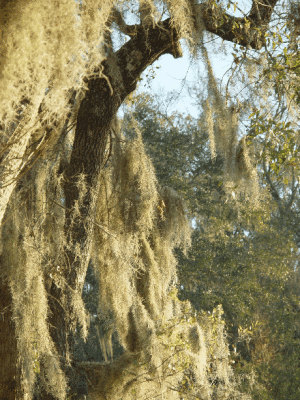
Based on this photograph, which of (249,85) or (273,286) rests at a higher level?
(249,85)

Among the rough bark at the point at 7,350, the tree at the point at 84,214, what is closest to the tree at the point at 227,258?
the tree at the point at 84,214

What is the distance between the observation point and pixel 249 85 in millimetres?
2699

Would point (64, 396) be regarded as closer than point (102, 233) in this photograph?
Yes

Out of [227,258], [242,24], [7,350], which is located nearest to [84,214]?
[7,350]

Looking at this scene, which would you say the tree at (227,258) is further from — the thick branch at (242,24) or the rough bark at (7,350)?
the rough bark at (7,350)

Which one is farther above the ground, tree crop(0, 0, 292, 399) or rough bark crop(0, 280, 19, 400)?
tree crop(0, 0, 292, 399)

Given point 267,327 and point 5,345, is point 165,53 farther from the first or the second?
point 267,327

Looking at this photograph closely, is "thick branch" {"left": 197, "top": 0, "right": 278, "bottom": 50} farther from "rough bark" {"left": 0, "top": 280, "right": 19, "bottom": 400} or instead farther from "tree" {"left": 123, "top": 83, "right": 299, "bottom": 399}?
"tree" {"left": 123, "top": 83, "right": 299, "bottom": 399}

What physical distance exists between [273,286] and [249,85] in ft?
17.0

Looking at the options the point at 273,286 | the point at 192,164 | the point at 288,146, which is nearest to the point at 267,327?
the point at 273,286

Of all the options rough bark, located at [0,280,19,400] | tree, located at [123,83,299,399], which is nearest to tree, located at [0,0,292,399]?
rough bark, located at [0,280,19,400]

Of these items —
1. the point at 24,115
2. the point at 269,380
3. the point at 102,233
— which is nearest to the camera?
the point at 24,115

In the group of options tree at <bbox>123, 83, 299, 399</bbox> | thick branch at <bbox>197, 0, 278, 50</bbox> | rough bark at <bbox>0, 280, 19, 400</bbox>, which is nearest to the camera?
rough bark at <bbox>0, 280, 19, 400</bbox>

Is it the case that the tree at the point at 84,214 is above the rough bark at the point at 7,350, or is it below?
above
